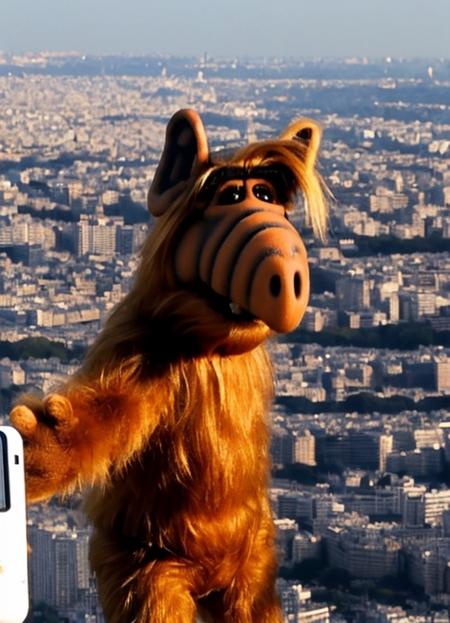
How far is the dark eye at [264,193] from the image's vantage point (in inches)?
107

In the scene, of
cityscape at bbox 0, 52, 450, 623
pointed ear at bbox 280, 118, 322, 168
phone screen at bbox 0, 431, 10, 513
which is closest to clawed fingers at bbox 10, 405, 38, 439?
cityscape at bbox 0, 52, 450, 623

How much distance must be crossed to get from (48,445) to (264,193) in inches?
17.3

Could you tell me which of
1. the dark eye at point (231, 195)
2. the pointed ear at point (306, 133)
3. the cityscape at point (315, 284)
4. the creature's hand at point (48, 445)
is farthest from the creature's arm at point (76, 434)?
the pointed ear at point (306, 133)

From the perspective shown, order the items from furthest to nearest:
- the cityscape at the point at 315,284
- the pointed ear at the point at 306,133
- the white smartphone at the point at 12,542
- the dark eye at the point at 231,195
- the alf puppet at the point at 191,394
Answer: the cityscape at the point at 315,284
the pointed ear at the point at 306,133
the dark eye at the point at 231,195
the alf puppet at the point at 191,394
the white smartphone at the point at 12,542

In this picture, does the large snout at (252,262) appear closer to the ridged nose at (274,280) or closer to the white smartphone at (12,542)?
the ridged nose at (274,280)

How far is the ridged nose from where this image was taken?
2.56 metres

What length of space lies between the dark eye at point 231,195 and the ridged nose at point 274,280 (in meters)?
0.10

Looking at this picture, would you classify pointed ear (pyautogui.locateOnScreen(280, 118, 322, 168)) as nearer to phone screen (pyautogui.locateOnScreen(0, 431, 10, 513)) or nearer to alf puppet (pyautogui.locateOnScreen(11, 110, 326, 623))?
alf puppet (pyautogui.locateOnScreen(11, 110, 326, 623))

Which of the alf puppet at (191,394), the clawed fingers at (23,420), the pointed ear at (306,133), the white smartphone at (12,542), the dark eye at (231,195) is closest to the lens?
the white smartphone at (12,542)

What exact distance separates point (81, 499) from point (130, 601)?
17cm

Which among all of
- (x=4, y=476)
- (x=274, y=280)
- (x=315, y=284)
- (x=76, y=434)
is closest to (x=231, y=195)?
(x=274, y=280)

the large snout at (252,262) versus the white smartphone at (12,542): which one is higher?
the large snout at (252,262)

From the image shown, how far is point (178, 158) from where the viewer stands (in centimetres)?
273

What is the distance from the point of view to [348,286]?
2469 cm
